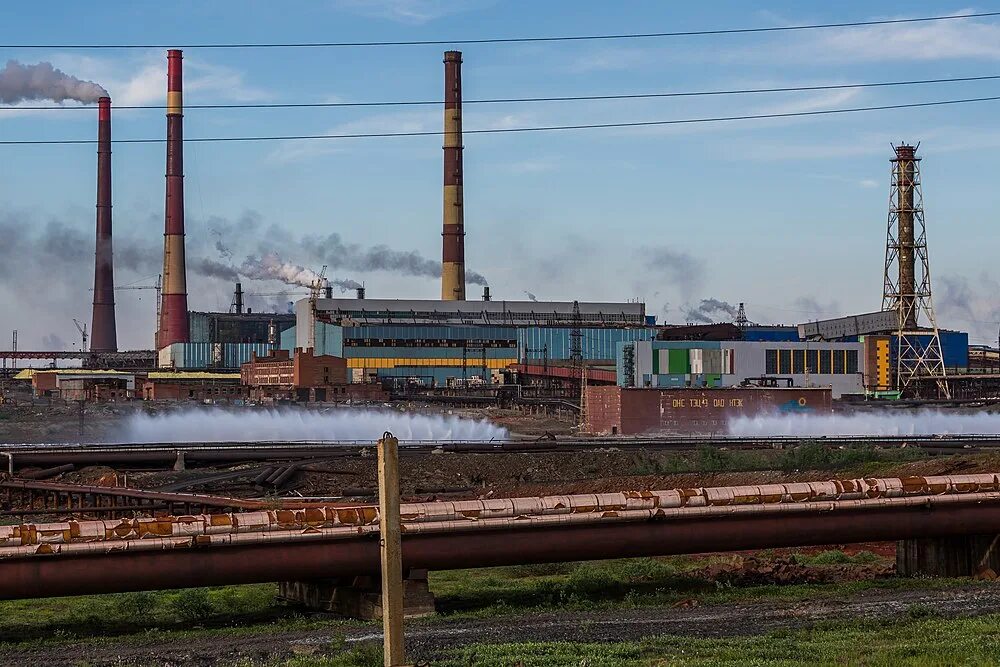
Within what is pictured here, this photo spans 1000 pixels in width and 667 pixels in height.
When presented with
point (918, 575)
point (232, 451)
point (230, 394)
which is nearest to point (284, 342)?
point (230, 394)

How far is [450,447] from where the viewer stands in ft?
158

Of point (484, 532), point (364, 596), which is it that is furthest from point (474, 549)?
point (364, 596)

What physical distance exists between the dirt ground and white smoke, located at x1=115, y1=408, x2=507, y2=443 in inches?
2009

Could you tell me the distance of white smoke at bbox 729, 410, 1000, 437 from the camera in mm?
69312

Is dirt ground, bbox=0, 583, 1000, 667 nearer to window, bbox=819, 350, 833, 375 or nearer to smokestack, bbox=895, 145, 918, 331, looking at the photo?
window, bbox=819, 350, 833, 375

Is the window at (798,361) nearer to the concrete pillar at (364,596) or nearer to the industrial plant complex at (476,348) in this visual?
the industrial plant complex at (476,348)

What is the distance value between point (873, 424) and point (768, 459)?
30691 mm

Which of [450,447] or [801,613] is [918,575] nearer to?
[801,613]

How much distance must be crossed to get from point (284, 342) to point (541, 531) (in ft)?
373

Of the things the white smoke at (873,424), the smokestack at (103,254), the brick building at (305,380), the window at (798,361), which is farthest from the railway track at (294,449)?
the smokestack at (103,254)

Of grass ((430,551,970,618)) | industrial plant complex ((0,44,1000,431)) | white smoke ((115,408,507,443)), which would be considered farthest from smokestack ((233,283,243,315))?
grass ((430,551,970,618))

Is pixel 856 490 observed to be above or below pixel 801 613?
above

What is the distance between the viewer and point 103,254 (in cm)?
12006

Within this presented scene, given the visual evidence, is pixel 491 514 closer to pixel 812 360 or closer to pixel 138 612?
pixel 138 612
